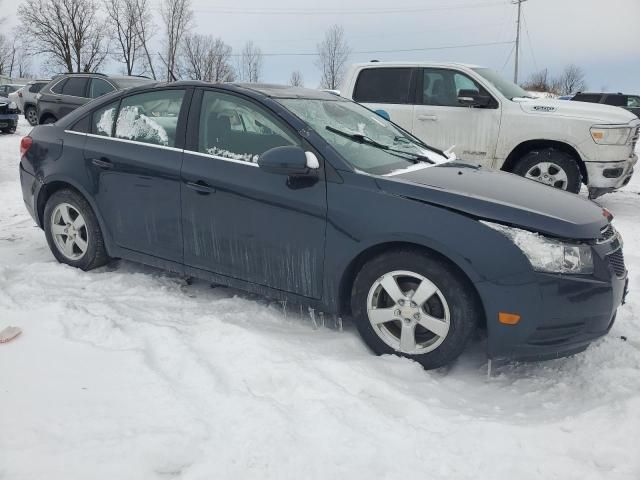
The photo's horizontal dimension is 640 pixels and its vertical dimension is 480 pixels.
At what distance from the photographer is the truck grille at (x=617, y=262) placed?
9.57ft

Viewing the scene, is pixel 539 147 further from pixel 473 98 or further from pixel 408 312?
pixel 408 312

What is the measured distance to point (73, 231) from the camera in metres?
4.35

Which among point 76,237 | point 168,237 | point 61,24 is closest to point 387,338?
point 168,237

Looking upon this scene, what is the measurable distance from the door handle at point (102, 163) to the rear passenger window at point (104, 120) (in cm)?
22

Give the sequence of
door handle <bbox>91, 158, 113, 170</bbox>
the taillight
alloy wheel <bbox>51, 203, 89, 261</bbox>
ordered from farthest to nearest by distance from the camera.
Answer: the taillight
alloy wheel <bbox>51, 203, 89, 261</bbox>
door handle <bbox>91, 158, 113, 170</bbox>

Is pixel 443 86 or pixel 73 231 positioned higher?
pixel 443 86

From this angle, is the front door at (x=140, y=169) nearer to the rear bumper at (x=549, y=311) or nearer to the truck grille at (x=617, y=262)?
the rear bumper at (x=549, y=311)

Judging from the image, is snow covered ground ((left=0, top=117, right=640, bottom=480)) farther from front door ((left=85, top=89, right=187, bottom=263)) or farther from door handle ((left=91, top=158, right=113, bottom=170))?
door handle ((left=91, top=158, right=113, bottom=170))

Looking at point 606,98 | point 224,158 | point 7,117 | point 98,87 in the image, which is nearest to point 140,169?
point 224,158

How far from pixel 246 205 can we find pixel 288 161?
47cm

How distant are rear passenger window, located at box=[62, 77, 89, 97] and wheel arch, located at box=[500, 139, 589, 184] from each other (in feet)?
30.9

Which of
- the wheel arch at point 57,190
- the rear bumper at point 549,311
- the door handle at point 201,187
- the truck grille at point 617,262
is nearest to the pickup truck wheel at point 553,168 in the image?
the truck grille at point 617,262

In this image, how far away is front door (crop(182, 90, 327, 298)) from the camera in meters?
3.28

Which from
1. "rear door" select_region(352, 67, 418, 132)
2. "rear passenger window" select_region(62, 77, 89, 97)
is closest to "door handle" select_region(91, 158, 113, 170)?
"rear door" select_region(352, 67, 418, 132)
